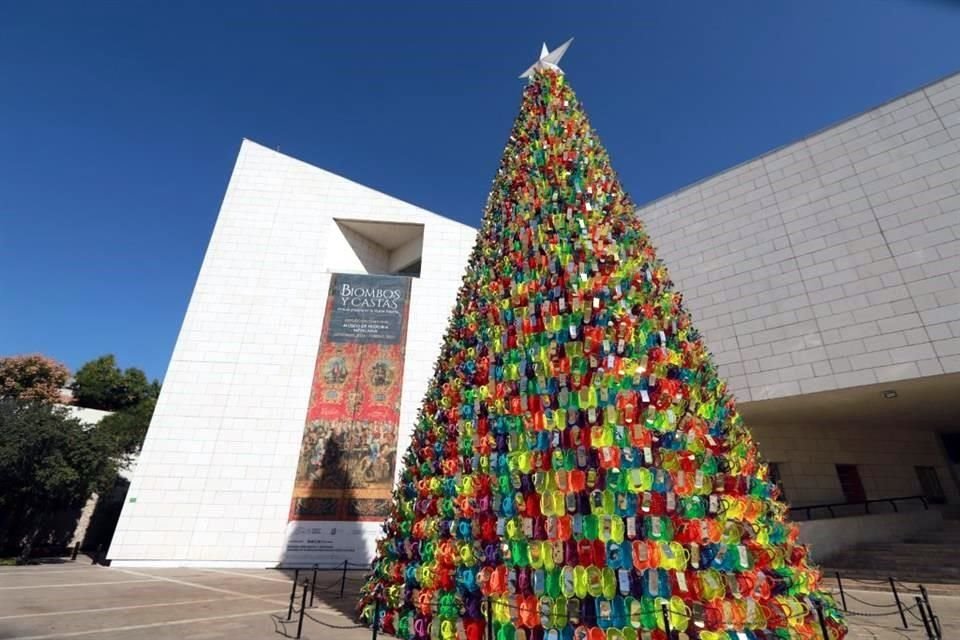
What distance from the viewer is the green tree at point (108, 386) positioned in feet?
94.3

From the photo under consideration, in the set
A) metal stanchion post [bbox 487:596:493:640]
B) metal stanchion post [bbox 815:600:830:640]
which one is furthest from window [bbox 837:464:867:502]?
metal stanchion post [bbox 487:596:493:640]

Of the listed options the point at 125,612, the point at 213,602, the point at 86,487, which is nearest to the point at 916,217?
the point at 213,602

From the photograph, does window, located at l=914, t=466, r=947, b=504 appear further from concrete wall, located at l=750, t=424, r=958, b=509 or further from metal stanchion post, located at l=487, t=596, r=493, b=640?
metal stanchion post, located at l=487, t=596, r=493, b=640

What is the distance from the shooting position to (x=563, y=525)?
13.5 ft

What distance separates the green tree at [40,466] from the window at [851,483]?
2810 cm

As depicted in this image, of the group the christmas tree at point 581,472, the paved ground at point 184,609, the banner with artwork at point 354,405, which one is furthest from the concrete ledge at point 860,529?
the banner with artwork at point 354,405

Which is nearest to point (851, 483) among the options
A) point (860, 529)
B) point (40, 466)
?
point (860, 529)

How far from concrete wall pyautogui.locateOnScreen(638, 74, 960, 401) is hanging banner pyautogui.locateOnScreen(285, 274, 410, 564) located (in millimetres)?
12167

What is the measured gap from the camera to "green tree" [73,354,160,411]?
28.8 m

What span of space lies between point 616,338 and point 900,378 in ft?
36.0

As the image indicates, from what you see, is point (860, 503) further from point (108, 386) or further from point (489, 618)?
point (108, 386)

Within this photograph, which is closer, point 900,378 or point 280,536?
point 900,378

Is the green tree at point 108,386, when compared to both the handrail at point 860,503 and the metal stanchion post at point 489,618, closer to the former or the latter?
the metal stanchion post at point 489,618

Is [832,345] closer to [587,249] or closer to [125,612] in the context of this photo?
[587,249]
